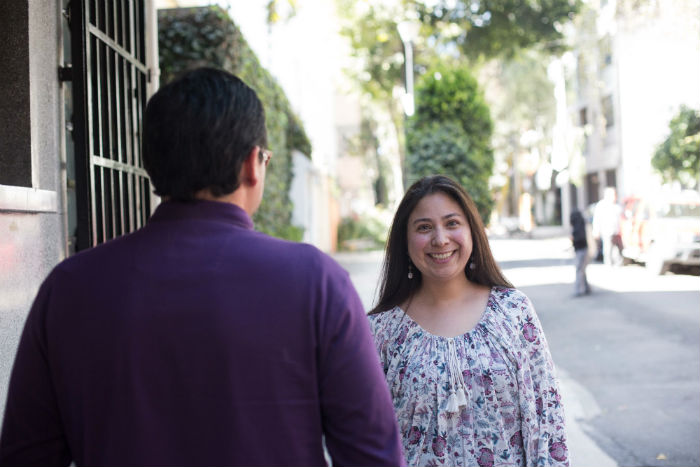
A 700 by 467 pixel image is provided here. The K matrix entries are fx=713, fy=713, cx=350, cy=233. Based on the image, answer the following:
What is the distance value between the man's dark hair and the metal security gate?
251cm

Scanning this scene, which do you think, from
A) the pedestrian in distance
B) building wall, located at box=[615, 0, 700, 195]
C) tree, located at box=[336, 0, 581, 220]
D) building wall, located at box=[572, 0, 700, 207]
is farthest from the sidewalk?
building wall, located at box=[572, 0, 700, 207]

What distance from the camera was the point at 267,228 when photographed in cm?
1272

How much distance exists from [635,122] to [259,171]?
3146 centimetres

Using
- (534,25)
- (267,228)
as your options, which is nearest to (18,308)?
(267,228)

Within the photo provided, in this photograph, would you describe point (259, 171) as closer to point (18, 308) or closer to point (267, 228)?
point (18, 308)

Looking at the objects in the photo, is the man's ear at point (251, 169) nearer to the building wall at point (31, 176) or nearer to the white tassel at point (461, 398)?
the white tassel at point (461, 398)

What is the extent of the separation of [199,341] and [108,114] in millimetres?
3512

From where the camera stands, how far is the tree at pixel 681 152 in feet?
62.8

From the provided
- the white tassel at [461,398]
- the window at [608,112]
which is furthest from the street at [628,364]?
the window at [608,112]

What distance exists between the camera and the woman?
2.64 meters

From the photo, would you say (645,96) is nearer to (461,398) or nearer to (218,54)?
(218,54)

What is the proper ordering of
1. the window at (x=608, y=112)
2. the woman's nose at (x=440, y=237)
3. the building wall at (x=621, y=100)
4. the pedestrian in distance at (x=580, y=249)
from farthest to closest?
the window at (x=608, y=112) < the building wall at (x=621, y=100) < the pedestrian in distance at (x=580, y=249) < the woman's nose at (x=440, y=237)

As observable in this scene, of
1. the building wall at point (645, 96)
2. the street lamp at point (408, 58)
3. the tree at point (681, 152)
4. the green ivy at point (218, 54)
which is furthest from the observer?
the building wall at point (645, 96)

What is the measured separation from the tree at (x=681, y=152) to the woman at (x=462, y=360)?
17.4 metres
